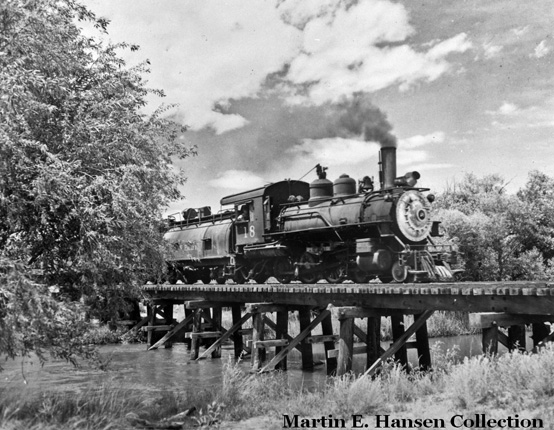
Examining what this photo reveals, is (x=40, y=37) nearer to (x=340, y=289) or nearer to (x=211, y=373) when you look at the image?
(x=340, y=289)

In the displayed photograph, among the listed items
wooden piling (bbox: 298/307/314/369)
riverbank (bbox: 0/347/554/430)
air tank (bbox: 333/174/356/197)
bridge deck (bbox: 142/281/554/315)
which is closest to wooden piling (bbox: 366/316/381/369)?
bridge deck (bbox: 142/281/554/315)

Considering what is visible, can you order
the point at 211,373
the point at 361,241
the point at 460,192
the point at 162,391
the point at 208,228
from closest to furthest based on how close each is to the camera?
the point at 162,391 → the point at 361,241 → the point at 211,373 → the point at 208,228 → the point at 460,192

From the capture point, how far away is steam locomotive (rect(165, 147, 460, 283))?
1361cm

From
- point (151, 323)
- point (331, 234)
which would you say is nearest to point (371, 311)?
point (331, 234)

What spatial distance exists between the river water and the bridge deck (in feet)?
5.94

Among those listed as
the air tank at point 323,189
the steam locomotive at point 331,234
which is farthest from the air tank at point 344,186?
the air tank at point 323,189

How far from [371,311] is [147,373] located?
7.07 metres

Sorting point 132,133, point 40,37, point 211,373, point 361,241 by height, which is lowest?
point 211,373

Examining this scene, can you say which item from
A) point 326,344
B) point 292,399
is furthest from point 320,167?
point 292,399

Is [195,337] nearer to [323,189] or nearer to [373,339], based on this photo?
[323,189]

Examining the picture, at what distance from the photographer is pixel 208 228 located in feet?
66.7

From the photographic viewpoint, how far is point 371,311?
1106 centimetres

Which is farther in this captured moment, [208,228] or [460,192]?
[460,192]

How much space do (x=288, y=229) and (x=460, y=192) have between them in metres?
25.3
